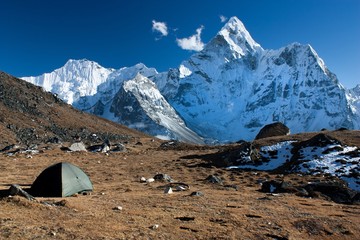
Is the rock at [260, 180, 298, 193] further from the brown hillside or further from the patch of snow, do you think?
the brown hillside

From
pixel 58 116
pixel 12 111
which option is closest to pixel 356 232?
pixel 12 111

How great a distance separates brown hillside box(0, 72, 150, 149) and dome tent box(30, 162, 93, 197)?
187 ft

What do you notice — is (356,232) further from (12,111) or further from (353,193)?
(12,111)

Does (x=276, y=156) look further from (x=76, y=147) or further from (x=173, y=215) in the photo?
(x=76, y=147)

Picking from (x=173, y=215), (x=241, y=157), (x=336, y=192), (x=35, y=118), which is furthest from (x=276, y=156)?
(x=35, y=118)

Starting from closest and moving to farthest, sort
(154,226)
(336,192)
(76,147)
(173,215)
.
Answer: (154,226) < (173,215) < (336,192) < (76,147)

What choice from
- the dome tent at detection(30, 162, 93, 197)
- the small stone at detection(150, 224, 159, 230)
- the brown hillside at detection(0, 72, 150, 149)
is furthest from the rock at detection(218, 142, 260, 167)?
the brown hillside at detection(0, 72, 150, 149)

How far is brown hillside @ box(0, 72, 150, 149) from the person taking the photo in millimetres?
89963

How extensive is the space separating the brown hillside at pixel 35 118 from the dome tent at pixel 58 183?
56893 mm

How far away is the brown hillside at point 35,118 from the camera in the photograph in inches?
3542

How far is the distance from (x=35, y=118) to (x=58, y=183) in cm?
8763

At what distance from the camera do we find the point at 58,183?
24812 mm

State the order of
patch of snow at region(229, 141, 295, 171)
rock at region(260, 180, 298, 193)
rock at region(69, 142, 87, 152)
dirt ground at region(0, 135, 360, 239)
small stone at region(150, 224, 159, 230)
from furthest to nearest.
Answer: rock at region(69, 142, 87, 152) → patch of snow at region(229, 141, 295, 171) → rock at region(260, 180, 298, 193) → small stone at region(150, 224, 159, 230) → dirt ground at region(0, 135, 360, 239)

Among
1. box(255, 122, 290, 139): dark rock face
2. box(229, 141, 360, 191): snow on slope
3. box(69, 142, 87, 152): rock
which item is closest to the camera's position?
box(229, 141, 360, 191): snow on slope
